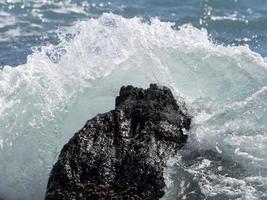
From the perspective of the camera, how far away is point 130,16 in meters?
16.9

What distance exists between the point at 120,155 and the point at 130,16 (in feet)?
32.2

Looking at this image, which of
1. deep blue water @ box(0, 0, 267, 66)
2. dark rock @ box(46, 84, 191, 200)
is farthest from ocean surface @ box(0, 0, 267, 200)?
deep blue water @ box(0, 0, 267, 66)

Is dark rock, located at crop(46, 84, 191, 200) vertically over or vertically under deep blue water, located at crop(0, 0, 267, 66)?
over

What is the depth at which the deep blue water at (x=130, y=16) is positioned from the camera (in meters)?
15.0

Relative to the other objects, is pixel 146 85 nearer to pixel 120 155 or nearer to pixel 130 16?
pixel 120 155

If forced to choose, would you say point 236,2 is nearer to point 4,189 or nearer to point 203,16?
point 203,16

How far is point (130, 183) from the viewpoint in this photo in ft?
23.8

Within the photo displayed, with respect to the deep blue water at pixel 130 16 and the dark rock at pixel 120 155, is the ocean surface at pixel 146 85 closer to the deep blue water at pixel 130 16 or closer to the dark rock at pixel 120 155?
the dark rock at pixel 120 155

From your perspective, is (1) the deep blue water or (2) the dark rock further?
(1) the deep blue water

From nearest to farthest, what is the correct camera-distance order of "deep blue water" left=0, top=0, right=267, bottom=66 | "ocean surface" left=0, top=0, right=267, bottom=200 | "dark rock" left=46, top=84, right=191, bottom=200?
"dark rock" left=46, top=84, right=191, bottom=200, "ocean surface" left=0, top=0, right=267, bottom=200, "deep blue water" left=0, top=0, right=267, bottom=66

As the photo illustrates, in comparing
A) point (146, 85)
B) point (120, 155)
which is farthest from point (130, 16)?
point (120, 155)

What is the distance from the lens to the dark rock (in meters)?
7.18

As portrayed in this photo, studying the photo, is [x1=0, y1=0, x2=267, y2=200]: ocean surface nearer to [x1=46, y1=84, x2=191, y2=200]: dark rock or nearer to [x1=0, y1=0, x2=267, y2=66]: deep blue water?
[x1=46, y1=84, x2=191, y2=200]: dark rock

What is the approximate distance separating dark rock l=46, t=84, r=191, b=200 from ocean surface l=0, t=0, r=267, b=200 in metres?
0.29
